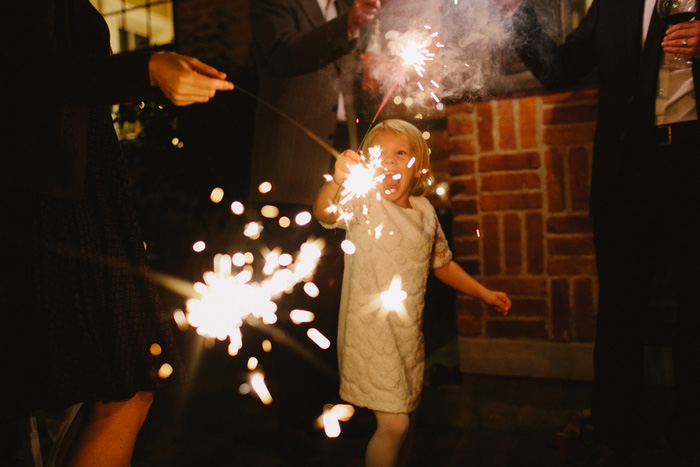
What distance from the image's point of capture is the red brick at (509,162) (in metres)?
2.93

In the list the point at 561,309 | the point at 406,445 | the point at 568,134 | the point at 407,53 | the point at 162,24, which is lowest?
the point at 406,445

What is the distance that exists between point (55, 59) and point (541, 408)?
2558 millimetres

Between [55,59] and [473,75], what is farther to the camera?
[473,75]

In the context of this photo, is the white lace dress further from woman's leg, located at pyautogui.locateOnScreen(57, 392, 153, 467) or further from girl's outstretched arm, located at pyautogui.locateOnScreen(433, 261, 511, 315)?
woman's leg, located at pyautogui.locateOnScreen(57, 392, 153, 467)

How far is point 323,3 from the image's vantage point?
219cm

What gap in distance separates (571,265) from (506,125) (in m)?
0.87

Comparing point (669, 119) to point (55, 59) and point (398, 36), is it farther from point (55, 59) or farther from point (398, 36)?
point (55, 59)

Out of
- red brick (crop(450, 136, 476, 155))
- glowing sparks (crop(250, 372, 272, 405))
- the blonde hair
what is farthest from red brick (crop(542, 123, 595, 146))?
glowing sparks (crop(250, 372, 272, 405))

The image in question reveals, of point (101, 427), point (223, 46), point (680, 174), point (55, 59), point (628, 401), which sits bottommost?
point (628, 401)

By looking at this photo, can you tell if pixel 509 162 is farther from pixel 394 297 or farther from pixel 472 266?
pixel 394 297

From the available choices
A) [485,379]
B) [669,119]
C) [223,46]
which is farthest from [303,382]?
[223,46]

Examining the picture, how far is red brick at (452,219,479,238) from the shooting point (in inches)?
121

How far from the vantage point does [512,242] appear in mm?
3006

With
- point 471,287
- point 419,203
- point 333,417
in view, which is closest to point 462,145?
point 419,203
